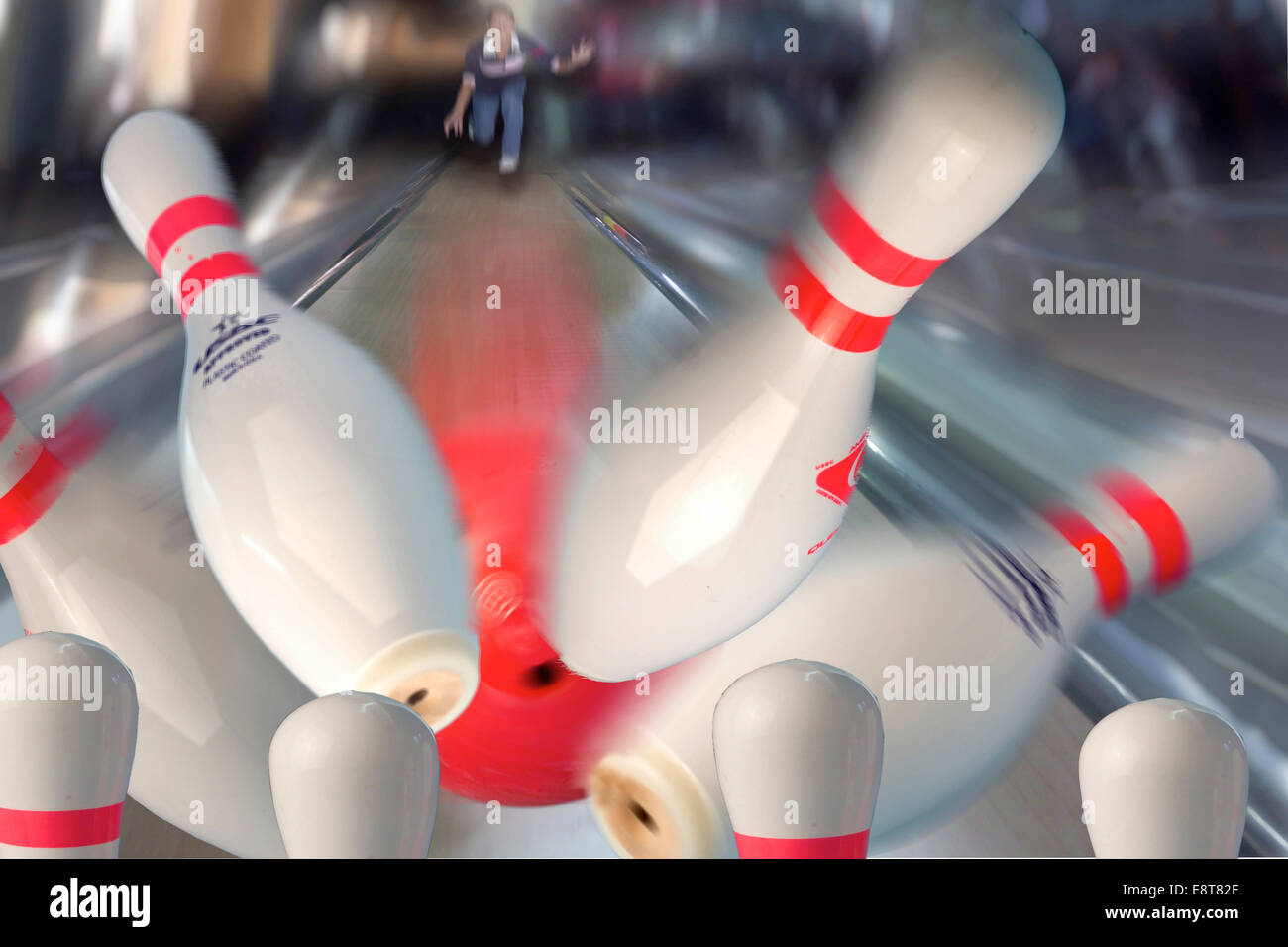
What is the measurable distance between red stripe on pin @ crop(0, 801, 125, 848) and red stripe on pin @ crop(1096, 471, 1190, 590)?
1.07 meters

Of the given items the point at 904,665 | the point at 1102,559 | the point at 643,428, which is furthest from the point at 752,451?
the point at 1102,559

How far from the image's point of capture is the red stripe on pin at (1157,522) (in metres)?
1.27

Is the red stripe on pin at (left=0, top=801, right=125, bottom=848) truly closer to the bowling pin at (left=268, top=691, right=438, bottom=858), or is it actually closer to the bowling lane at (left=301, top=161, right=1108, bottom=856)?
the bowling pin at (left=268, top=691, right=438, bottom=858)

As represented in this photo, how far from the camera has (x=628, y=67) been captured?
52.1 inches

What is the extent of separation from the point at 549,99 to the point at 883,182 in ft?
1.75

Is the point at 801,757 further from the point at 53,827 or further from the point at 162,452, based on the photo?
the point at 162,452

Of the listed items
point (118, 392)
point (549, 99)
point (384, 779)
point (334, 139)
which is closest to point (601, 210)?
point (549, 99)

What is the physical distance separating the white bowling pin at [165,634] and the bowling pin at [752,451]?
1.10ft

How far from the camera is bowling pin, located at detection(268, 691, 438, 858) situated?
2.53ft

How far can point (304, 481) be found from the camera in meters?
1.05

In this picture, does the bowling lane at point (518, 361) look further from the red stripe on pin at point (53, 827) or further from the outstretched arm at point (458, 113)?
the red stripe on pin at point (53, 827)

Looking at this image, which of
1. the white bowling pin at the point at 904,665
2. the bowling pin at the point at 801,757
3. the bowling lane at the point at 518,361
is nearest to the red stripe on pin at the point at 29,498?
the bowling lane at the point at 518,361

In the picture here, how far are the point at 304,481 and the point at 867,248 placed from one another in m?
0.56

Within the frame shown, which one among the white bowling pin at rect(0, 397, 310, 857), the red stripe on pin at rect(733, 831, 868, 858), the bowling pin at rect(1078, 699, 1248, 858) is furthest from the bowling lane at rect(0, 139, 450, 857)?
the bowling pin at rect(1078, 699, 1248, 858)
